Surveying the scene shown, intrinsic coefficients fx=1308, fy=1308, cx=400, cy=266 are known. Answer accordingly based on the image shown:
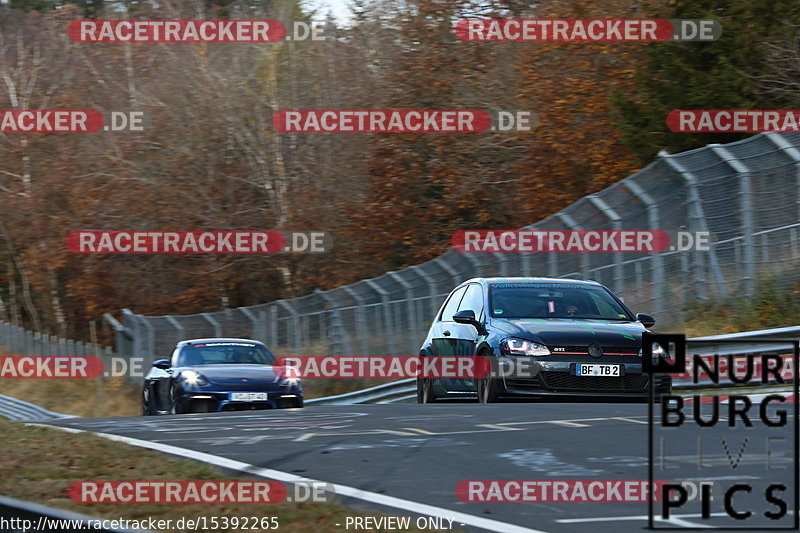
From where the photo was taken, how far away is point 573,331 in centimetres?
1323

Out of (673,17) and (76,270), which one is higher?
(673,17)

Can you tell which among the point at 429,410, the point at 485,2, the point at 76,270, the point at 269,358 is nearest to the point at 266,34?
the point at 485,2

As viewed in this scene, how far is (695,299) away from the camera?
64.7ft

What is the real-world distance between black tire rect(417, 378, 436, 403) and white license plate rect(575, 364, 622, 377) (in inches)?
109

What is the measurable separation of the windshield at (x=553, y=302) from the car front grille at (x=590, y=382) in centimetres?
120

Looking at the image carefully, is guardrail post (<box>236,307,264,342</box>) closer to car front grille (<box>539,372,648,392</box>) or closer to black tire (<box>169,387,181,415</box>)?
black tire (<box>169,387,181,415</box>)

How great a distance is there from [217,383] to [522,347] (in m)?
5.37

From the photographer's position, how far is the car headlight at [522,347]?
13.1m

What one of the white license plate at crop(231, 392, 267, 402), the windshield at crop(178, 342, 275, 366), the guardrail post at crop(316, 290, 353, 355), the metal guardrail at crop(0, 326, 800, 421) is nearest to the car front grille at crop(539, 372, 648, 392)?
the metal guardrail at crop(0, 326, 800, 421)

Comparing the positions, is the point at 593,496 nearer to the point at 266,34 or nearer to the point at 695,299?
the point at 695,299

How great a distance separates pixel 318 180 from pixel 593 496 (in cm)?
3761

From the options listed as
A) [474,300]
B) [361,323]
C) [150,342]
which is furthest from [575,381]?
[150,342]

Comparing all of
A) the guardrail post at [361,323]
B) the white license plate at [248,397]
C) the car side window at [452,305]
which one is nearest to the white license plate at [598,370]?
the car side window at [452,305]

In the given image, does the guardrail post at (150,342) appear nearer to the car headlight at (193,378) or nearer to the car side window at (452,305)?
the car headlight at (193,378)
